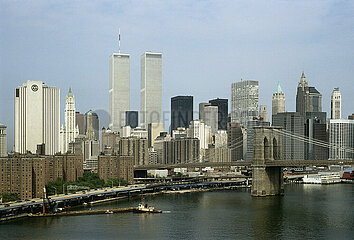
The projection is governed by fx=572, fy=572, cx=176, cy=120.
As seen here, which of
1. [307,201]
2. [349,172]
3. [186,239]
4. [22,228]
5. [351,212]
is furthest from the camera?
[349,172]

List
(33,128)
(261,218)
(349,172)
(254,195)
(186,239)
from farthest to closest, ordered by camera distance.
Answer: (33,128) → (349,172) → (254,195) → (261,218) → (186,239)

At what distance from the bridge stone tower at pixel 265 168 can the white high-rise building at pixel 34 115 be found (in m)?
100

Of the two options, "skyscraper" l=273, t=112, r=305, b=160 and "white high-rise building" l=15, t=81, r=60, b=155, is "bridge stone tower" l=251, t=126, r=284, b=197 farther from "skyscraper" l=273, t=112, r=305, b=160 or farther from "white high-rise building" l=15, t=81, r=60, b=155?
"white high-rise building" l=15, t=81, r=60, b=155

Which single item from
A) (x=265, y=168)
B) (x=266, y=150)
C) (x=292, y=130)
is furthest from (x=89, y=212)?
(x=292, y=130)

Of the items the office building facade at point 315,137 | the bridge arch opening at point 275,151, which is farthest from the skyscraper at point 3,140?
the office building facade at point 315,137

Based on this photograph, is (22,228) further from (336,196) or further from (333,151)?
(333,151)

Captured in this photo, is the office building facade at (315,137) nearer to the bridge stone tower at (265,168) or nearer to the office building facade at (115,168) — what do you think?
the office building facade at (115,168)

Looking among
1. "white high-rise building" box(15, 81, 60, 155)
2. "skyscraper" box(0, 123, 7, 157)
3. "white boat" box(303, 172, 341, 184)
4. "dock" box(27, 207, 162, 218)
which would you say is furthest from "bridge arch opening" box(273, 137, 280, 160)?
"white high-rise building" box(15, 81, 60, 155)

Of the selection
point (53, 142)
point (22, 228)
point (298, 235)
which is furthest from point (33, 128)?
point (298, 235)

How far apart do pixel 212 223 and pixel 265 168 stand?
2377 centimetres

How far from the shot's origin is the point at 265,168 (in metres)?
71.8

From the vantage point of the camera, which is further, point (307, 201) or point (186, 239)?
point (307, 201)

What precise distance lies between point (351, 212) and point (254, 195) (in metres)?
17.6

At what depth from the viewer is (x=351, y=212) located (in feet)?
183
